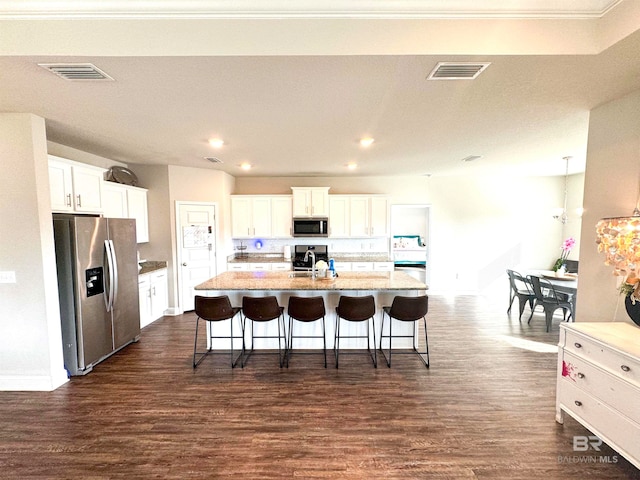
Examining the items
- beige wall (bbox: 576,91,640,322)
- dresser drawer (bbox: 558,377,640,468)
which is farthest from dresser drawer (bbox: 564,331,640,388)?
beige wall (bbox: 576,91,640,322)

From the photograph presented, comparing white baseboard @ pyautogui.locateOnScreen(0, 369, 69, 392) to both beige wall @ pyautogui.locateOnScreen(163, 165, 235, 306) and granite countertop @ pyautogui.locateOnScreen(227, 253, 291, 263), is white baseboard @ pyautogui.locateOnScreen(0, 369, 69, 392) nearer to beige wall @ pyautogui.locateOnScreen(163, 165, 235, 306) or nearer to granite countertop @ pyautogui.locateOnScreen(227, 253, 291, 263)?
beige wall @ pyautogui.locateOnScreen(163, 165, 235, 306)

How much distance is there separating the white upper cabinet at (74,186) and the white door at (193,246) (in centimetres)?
134

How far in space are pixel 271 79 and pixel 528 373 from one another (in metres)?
3.78

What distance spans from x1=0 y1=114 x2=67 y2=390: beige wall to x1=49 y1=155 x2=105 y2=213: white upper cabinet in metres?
0.29

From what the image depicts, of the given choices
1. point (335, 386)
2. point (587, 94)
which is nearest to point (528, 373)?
point (335, 386)

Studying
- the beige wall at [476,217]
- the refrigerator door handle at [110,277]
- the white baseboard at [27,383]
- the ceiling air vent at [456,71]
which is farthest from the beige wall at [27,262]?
the beige wall at [476,217]

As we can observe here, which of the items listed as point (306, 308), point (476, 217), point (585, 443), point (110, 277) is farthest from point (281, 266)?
point (585, 443)

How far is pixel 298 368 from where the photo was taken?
312 cm

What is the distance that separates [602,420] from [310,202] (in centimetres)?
486

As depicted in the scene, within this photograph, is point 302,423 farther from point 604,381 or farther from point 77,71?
point 77,71

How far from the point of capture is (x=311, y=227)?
227 inches

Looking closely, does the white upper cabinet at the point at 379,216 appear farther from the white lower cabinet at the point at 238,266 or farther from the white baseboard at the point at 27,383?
the white baseboard at the point at 27,383

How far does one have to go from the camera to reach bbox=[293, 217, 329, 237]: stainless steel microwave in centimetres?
575

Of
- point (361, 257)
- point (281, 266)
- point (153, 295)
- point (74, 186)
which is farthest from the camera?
point (361, 257)
